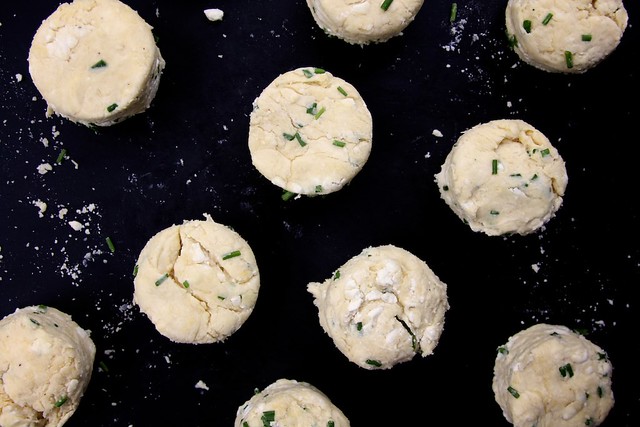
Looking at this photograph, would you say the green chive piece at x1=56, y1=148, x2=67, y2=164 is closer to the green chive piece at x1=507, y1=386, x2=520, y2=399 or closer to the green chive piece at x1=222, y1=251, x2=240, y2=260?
A: the green chive piece at x1=222, y1=251, x2=240, y2=260

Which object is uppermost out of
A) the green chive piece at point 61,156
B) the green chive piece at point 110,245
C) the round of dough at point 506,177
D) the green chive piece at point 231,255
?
the round of dough at point 506,177

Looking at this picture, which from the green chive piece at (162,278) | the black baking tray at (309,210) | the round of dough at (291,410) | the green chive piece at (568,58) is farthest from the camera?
the black baking tray at (309,210)

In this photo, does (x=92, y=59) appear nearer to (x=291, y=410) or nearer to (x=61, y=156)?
(x=61, y=156)

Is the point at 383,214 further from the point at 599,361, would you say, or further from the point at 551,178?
the point at 599,361

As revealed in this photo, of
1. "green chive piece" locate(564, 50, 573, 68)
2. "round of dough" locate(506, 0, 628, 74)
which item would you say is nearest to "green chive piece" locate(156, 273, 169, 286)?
"round of dough" locate(506, 0, 628, 74)

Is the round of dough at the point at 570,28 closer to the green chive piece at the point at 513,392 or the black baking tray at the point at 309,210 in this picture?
the black baking tray at the point at 309,210

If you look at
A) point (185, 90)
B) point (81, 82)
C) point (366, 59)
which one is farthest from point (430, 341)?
point (81, 82)

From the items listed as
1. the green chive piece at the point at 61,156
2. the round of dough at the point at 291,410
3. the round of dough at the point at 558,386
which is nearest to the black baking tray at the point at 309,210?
the green chive piece at the point at 61,156
